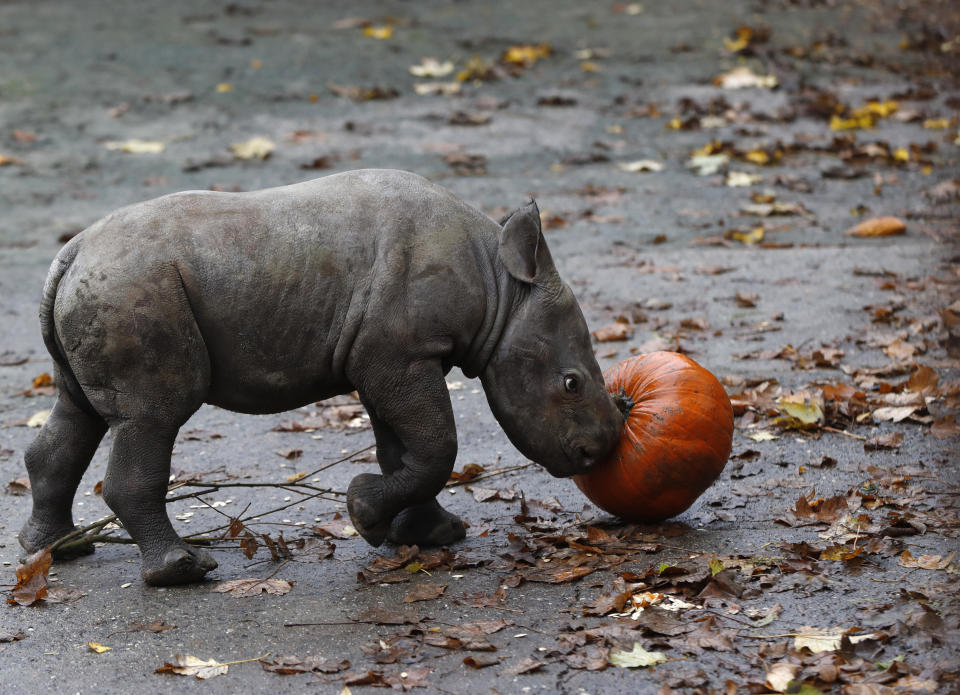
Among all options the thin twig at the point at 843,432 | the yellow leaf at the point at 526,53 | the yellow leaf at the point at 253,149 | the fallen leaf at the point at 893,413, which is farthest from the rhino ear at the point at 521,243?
the yellow leaf at the point at 526,53

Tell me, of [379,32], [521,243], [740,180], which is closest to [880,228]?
[740,180]

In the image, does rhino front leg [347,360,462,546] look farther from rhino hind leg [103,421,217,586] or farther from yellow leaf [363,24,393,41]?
yellow leaf [363,24,393,41]

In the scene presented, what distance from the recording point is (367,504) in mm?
5000

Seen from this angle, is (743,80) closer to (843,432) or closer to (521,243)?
(843,432)

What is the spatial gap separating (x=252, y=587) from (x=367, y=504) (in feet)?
1.93

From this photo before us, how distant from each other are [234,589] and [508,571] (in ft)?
3.77

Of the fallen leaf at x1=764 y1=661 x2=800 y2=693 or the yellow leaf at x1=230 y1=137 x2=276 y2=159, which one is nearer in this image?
the fallen leaf at x1=764 y1=661 x2=800 y2=693

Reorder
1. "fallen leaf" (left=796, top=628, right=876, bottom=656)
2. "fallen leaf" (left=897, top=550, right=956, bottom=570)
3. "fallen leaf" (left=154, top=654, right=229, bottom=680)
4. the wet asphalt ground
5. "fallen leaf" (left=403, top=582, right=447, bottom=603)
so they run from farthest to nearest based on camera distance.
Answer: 1. "fallen leaf" (left=403, top=582, right=447, bottom=603)
2. "fallen leaf" (left=897, top=550, right=956, bottom=570)
3. the wet asphalt ground
4. "fallen leaf" (left=154, top=654, right=229, bottom=680)
5. "fallen leaf" (left=796, top=628, right=876, bottom=656)

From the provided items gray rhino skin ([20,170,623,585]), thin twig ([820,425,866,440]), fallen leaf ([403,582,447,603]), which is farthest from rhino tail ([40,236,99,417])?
thin twig ([820,425,866,440])

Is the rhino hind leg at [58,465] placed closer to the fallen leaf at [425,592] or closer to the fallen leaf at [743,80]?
the fallen leaf at [425,592]

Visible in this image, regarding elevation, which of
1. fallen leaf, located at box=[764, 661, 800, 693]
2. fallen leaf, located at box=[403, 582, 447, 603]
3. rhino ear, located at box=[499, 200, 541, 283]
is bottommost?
fallen leaf, located at box=[403, 582, 447, 603]

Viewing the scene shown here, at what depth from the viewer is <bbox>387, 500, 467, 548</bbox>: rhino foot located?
17.3 ft

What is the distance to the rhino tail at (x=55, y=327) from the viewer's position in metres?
4.84

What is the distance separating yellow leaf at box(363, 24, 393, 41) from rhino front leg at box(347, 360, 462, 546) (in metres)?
12.3
